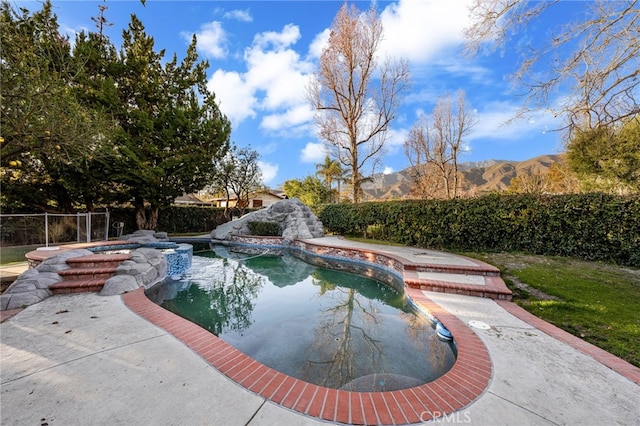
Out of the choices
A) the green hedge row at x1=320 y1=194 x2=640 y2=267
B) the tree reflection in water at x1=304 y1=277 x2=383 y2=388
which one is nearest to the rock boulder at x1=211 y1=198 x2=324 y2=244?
the green hedge row at x1=320 y1=194 x2=640 y2=267

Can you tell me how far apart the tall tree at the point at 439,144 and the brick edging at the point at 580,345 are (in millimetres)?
19019

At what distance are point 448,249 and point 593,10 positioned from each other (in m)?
7.13

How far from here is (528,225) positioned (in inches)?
316

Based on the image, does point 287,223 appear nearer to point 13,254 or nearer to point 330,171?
point 13,254

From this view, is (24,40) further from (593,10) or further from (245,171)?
(245,171)

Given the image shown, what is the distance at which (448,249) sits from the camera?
9.62 metres

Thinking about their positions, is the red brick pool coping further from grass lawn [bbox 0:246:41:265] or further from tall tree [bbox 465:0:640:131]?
grass lawn [bbox 0:246:41:265]

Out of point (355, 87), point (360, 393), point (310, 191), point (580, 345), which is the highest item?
point (355, 87)

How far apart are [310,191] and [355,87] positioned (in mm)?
12874

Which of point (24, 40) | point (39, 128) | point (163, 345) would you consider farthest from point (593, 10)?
point (24, 40)

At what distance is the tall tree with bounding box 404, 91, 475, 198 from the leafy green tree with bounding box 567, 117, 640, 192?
8681 mm

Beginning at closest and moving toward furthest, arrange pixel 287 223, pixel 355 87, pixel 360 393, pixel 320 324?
pixel 360 393 → pixel 320 324 → pixel 287 223 → pixel 355 87

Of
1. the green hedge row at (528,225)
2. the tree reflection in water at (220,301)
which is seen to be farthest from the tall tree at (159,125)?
the green hedge row at (528,225)

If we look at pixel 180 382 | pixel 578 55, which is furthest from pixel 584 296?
pixel 180 382
